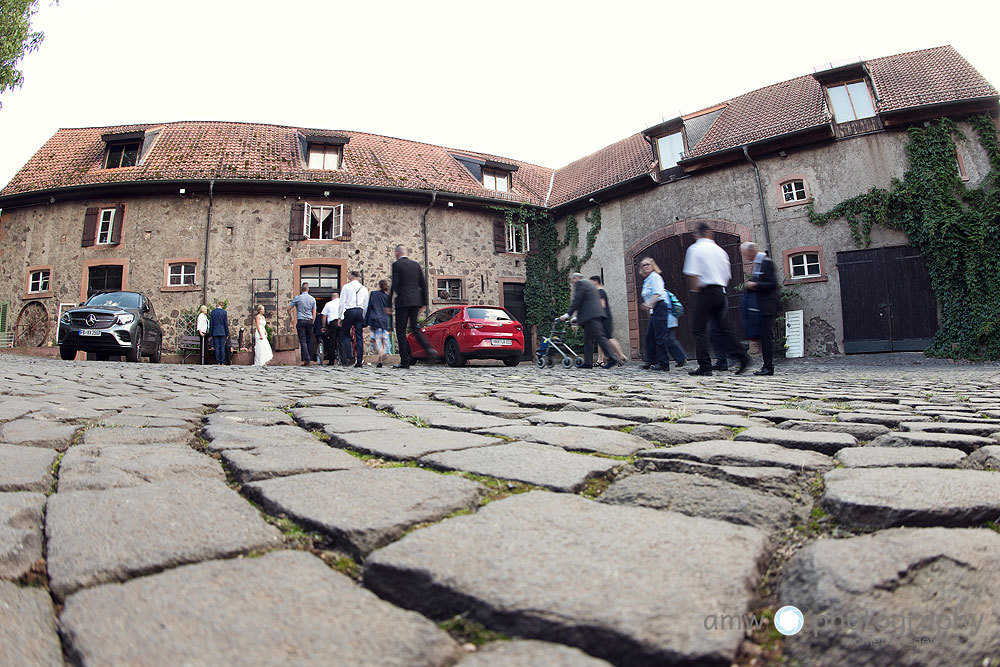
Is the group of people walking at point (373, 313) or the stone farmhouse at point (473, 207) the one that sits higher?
the stone farmhouse at point (473, 207)

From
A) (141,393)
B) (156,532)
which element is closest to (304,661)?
(156,532)

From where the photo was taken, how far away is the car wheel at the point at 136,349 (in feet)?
40.6

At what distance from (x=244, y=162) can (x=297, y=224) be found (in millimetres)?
2775

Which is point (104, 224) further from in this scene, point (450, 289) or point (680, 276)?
point (680, 276)

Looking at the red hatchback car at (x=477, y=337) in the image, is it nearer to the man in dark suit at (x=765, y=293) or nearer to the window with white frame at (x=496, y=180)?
the man in dark suit at (x=765, y=293)

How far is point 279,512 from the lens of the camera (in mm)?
1408

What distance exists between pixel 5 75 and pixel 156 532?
709 inches

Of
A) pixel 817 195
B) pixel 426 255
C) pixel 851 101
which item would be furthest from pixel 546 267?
pixel 851 101

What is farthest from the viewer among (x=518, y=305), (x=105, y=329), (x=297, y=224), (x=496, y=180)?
(x=496, y=180)

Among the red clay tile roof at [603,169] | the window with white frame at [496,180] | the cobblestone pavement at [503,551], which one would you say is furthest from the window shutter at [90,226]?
the cobblestone pavement at [503,551]

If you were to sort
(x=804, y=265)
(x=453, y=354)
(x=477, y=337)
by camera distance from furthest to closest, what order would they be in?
(x=804, y=265)
(x=453, y=354)
(x=477, y=337)

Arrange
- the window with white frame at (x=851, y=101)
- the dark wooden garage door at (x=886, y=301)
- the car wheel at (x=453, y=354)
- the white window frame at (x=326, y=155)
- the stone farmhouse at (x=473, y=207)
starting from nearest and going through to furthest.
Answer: the car wheel at (x=453, y=354) → the dark wooden garage door at (x=886, y=301) → the stone farmhouse at (x=473, y=207) → the window with white frame at (x=851, y=101) → the white window frame at (x=326, y=155)

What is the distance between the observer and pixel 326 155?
20891 millimetres

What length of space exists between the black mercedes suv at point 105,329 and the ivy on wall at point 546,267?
12.3 m
